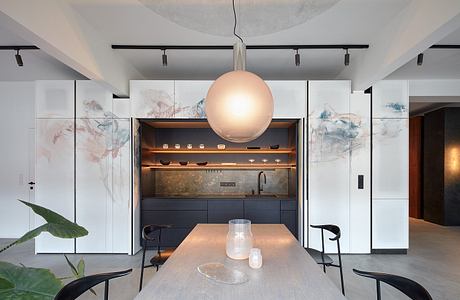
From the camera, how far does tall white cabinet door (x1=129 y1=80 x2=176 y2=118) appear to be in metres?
5.00

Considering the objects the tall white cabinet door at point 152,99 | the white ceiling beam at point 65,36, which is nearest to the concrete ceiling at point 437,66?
the tall white cabinet door at point 152,99

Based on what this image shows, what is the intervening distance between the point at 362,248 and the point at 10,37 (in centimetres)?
602

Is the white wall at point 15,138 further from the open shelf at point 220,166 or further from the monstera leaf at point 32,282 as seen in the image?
the monstera leaf at point 32,282

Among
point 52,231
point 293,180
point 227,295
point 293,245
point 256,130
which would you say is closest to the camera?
point 52,231

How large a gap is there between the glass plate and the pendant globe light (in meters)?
0.83

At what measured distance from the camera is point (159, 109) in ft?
16.5

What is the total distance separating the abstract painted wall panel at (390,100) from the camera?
503 cm

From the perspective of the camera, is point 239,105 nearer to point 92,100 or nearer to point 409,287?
point 409,287

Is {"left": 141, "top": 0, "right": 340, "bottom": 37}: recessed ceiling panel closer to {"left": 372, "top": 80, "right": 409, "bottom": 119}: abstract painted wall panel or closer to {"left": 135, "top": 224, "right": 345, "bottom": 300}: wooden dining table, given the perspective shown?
{"left": 135, "top": 224, "right": 345, "bottom": 300}: wooden dining table

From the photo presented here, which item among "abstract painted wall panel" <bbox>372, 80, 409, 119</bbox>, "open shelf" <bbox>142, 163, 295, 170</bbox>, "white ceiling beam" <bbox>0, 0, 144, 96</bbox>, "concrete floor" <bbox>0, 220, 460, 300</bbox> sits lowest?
"concrete floor" <bbox>0, 220, 460, 300</bbox>

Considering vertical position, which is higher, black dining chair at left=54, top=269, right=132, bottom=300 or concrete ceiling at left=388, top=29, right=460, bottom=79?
concrete ceiling at left=388, top=29, right=460, bottom=79

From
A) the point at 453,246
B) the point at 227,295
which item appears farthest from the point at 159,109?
the point at 453,246

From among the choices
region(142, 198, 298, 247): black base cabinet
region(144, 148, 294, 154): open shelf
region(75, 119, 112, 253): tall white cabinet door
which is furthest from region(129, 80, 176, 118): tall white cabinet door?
region(142, 198, 298, 247): black base cabinet

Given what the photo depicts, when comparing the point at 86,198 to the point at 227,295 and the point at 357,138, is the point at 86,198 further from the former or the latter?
the point at 357,138
